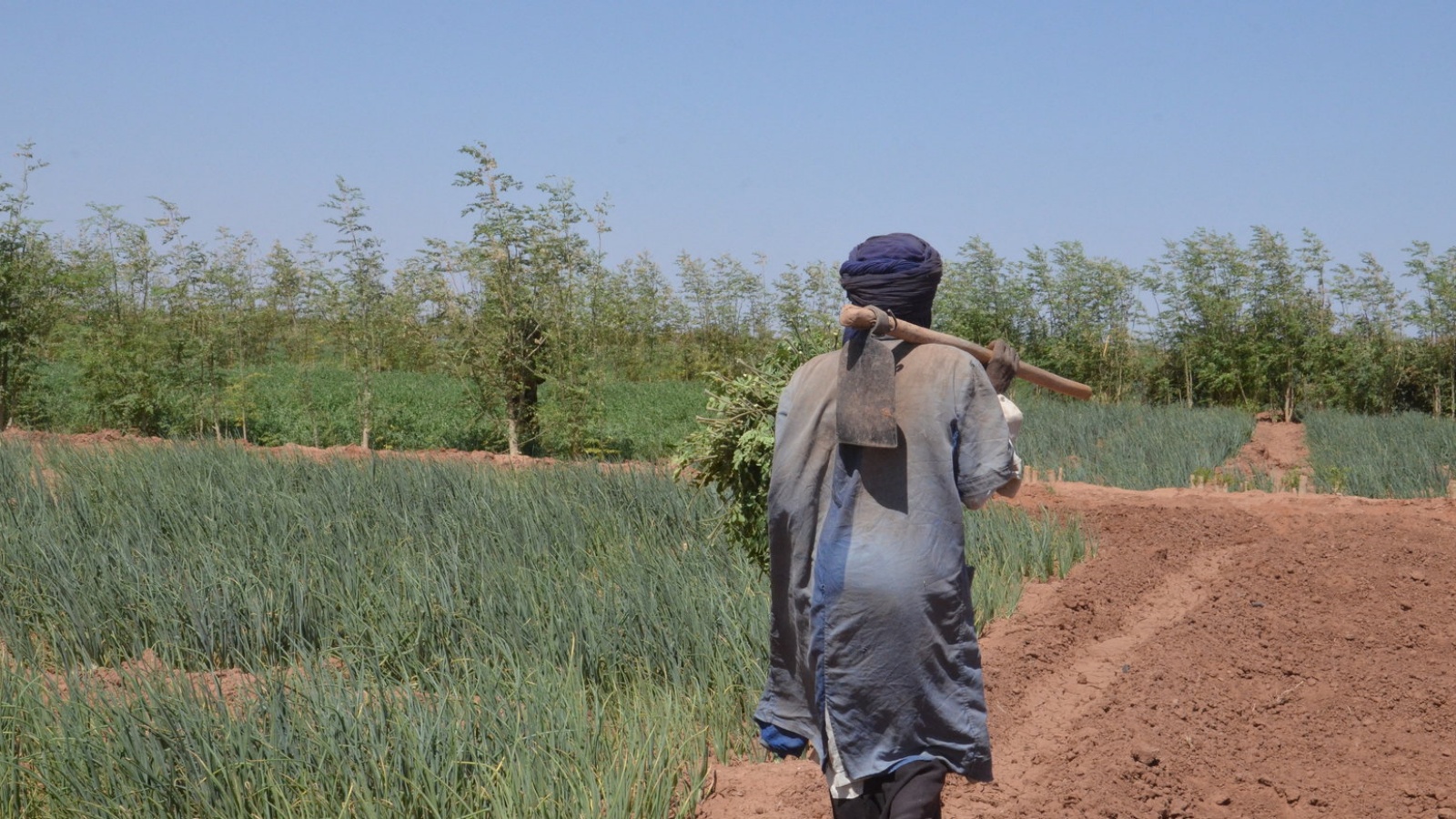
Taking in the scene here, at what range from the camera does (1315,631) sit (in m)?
5.38

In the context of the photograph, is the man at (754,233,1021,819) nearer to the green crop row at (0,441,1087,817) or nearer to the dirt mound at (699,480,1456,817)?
the green crop row at (0,441,1087,817)

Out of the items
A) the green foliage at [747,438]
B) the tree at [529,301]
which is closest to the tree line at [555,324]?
the tree at [529,301]

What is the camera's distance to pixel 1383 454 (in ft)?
36.6

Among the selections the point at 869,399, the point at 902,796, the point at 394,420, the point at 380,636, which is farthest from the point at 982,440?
the point at 394,420

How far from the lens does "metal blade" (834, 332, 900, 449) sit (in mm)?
2393

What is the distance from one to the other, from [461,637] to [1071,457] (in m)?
8.29

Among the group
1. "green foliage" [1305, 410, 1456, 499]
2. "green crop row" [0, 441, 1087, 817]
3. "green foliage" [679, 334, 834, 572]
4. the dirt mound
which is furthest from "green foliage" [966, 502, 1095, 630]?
"green foliage" [1305, 410, 1456, 499]

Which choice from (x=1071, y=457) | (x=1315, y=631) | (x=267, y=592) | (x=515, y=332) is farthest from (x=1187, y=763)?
(x=515, y=332)

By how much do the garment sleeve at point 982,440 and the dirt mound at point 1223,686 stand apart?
138 centimetres

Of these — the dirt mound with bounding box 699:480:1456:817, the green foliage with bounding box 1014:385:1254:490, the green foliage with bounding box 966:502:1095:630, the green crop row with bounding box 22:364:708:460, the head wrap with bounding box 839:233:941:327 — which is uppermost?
the head wrap with bounding box 839:233:941:327

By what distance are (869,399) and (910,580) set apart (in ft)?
1.23

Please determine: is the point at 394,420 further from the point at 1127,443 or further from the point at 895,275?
the point at 895,275

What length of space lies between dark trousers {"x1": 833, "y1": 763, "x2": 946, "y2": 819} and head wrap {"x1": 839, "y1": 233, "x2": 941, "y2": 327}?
0.94 m

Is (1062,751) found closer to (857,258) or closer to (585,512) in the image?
(857,258)
